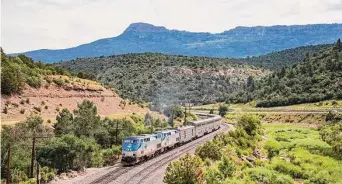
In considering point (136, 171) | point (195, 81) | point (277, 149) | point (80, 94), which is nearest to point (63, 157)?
point (136, 171)

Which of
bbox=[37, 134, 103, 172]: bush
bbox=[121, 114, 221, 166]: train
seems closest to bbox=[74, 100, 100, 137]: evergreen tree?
bbox=[121, 114, 221, 166]: train

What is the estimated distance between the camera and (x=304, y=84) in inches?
5148

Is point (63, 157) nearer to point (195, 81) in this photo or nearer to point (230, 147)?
point (230, 147)

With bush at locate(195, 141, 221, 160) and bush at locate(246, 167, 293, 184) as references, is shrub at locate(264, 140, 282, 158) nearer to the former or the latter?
bush at locate(246, 167, 293, 184)

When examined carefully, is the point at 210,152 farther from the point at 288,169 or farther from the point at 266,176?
the point at 288,169

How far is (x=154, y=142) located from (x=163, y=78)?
117 metres

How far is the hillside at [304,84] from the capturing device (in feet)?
392

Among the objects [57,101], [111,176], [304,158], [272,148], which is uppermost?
[57,101]

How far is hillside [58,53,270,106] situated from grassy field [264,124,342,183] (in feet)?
234

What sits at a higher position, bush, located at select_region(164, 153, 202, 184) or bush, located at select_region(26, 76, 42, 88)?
bush, located at select_region(26, 76, 42, 88)

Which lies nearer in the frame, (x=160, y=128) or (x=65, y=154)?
(x=65, y=154)

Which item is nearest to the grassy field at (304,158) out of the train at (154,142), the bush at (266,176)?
the bush at (266,176)

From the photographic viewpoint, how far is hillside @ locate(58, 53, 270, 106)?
153875 millimetres

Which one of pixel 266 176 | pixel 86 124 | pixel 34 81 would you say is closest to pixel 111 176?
pixel 266 176
